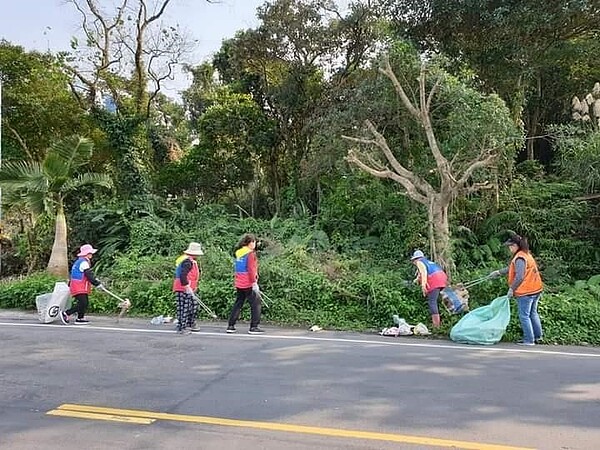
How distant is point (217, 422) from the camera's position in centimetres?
527

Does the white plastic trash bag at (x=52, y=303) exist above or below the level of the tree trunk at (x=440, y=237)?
below

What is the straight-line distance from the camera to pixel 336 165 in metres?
15.7

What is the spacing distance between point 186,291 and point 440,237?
4.86 meters

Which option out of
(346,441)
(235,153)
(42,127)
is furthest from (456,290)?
(42,127)

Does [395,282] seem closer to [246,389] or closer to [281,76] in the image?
[246,389]

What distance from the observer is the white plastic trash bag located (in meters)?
11.0

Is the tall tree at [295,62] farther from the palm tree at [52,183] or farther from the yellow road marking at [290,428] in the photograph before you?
the yellow road marking at [290,428]

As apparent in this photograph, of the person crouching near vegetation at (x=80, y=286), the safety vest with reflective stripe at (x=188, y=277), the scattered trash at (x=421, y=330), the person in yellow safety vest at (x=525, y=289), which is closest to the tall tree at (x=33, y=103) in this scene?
the person crouching near vegetation at (x=80, y=286)

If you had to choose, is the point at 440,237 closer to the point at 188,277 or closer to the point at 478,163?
the point at 478,163

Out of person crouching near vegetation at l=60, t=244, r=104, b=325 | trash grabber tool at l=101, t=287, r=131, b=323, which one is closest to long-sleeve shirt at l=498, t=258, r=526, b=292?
trash grabber tool at l=101, t=287, r=131, b=323

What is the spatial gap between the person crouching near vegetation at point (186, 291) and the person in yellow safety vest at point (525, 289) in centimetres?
516

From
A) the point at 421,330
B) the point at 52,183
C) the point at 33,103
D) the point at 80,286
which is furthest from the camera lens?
the point at 33,103

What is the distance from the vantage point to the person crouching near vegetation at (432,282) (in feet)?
33.2

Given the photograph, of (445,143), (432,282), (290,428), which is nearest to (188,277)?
(432,282)
